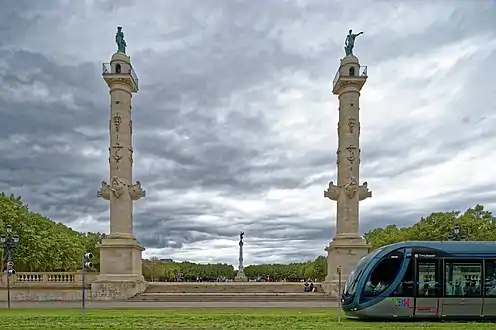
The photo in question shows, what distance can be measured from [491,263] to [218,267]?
514ft

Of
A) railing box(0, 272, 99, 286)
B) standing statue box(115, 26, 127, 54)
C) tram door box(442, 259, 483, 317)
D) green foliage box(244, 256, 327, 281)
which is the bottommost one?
green foliage box(244, 256, 327, 281)

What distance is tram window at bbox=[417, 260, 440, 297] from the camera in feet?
79.5

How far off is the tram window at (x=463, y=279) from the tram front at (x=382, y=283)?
153 centimetres

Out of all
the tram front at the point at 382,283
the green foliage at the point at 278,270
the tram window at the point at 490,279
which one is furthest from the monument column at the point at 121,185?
the green foliage at the point at 278,270

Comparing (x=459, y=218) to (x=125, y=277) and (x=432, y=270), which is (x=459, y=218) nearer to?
(x=125, y=277)

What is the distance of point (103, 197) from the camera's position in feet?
166

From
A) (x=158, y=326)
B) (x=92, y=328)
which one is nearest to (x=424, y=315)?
(x=158, y=326)

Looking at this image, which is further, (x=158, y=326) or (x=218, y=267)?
(x=218, y=267)

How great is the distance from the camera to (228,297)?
4606 centimetres

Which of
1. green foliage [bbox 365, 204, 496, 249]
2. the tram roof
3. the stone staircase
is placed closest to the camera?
the tram roof

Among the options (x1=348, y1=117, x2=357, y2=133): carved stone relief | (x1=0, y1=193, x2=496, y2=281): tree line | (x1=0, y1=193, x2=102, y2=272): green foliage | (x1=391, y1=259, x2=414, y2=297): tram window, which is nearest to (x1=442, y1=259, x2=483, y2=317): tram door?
(x1=391, y1=259, x2=414, y2=297): tram window

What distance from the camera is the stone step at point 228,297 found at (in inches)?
1770

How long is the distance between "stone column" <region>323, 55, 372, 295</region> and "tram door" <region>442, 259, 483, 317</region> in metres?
25.0

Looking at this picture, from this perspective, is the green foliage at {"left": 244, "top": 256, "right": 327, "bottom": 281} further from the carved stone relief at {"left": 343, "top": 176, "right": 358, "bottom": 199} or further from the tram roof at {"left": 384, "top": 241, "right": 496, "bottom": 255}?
the tram roof at {"left": 384, "top": 241, "right": 496, "bottom": 255}
